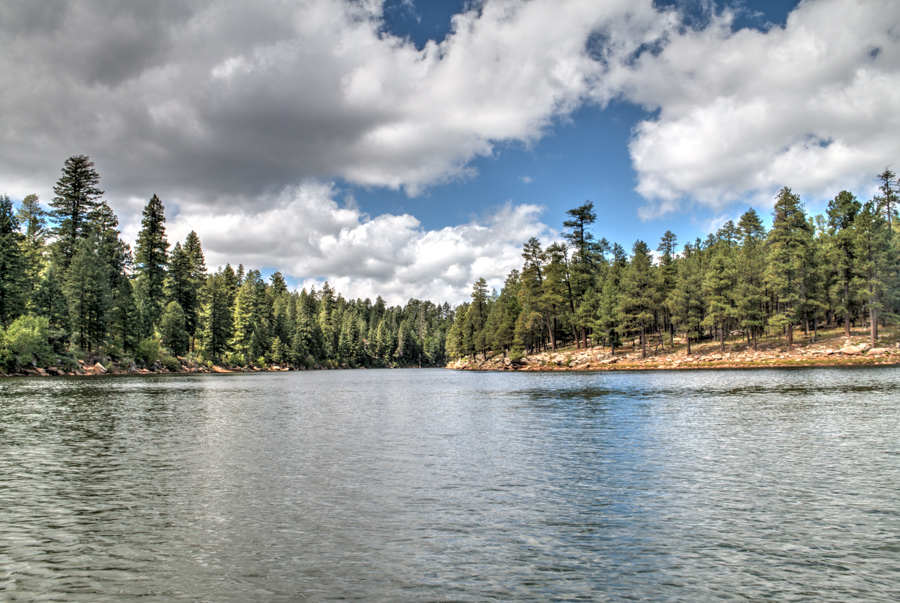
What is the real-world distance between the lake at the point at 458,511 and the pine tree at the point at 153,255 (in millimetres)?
83901

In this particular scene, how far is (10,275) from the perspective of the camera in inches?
2670

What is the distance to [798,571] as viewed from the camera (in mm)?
9156

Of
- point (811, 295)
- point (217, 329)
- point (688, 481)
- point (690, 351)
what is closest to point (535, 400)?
point (688, 481)

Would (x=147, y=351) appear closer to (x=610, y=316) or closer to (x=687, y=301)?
(x=610, y=316)

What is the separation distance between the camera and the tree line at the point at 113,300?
68938 mm

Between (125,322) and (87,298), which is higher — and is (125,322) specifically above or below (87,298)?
below

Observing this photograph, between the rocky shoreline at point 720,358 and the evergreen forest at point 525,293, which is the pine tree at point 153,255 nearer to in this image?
the evergreen forest at point 525,293

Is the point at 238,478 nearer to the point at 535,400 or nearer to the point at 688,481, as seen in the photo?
the point at 688,481

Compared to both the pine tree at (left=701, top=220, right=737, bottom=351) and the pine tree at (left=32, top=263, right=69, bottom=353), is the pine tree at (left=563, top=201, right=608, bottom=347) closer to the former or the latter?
the pine tree at (left=701, top=220, right=737, bottom=351)

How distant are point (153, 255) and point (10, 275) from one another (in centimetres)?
3783

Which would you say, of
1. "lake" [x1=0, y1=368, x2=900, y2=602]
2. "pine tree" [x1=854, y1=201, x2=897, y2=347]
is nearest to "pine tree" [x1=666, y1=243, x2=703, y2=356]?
"pine tree" [x1=854, y1=201, x2=897, y2=347]

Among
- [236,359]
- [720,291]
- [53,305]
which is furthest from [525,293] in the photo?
[53,305]

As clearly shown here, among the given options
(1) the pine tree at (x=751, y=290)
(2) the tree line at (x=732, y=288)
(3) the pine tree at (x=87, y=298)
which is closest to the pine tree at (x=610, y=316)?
(2) the tree line at (x=732, y=288)

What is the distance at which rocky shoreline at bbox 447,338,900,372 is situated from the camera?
69062 mm
